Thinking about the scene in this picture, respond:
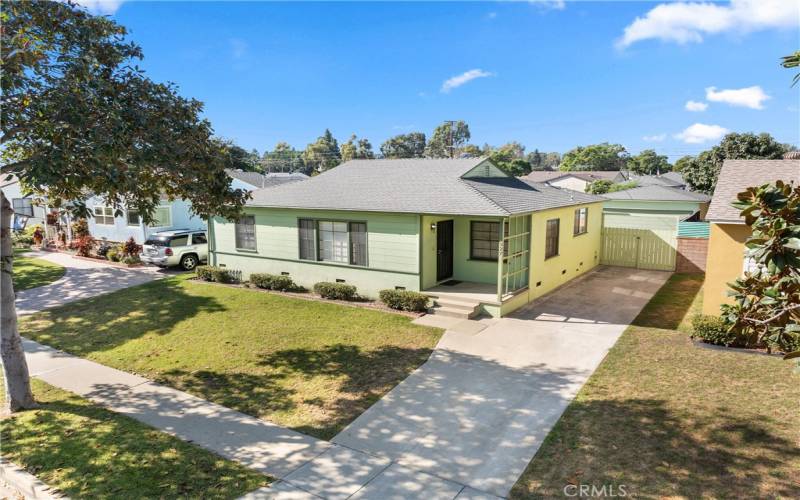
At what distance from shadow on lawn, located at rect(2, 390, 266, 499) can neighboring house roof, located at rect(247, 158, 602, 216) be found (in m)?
8.54

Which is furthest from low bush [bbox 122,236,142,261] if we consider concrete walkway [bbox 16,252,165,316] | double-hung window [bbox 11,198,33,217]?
double-hung window [bbox 11,198,33,217]

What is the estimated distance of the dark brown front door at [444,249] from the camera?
14.7 metres

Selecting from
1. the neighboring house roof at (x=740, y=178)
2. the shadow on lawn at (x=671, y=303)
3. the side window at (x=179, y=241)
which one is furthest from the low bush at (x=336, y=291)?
the neighboring house roof at (x=740, y=178)

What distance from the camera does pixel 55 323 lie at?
12867mm

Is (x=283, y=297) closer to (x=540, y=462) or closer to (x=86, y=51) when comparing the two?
(x=86, y=51)

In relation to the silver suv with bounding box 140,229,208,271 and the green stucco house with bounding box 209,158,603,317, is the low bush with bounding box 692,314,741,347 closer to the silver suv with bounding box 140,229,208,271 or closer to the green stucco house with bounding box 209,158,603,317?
the green stucco house with bounding box 209,158,603,317

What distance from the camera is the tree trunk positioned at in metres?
7.39

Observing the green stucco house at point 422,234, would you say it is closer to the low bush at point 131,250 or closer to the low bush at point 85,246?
the low bush at point 131,250

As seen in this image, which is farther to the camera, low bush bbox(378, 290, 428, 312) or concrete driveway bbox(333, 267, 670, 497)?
low bush bbox(378, 290, 428, 312)

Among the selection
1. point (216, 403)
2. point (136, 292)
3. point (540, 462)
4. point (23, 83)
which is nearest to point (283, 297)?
point (136, 292)

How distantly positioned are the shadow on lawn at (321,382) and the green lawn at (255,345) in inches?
0.7

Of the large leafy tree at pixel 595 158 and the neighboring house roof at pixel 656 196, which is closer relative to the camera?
the neighboring house roof at pixel 656 196

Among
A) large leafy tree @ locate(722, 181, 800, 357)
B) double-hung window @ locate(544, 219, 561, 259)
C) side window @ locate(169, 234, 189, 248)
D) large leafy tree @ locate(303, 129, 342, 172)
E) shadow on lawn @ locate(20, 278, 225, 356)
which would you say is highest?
large leafy tree @ locate(303, 129, 342, 172)

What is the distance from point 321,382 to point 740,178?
1171 cm
